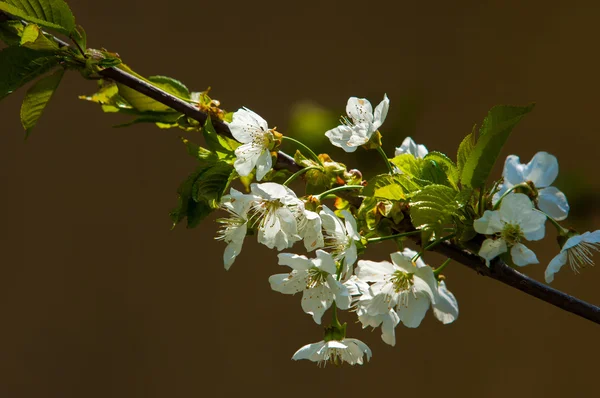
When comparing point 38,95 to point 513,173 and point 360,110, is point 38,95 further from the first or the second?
point 513,173

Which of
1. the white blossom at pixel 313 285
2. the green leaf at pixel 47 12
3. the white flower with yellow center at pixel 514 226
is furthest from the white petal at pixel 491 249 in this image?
the green leaf at pixel 47 12

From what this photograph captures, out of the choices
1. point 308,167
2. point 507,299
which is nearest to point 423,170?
point 308,167

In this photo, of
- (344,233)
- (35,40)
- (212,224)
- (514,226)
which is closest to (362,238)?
(344,233)

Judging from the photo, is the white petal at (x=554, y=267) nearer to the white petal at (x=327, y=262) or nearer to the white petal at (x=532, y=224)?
the white petal at (x=532, y=224)

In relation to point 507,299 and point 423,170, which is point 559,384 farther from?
point 423,170

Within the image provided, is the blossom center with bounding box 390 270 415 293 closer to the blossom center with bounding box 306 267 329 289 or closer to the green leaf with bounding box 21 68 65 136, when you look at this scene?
the blossom center with bounding box 306 267 329 289

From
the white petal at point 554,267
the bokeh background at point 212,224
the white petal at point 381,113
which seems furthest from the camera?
the bokeh background at point 212,224
